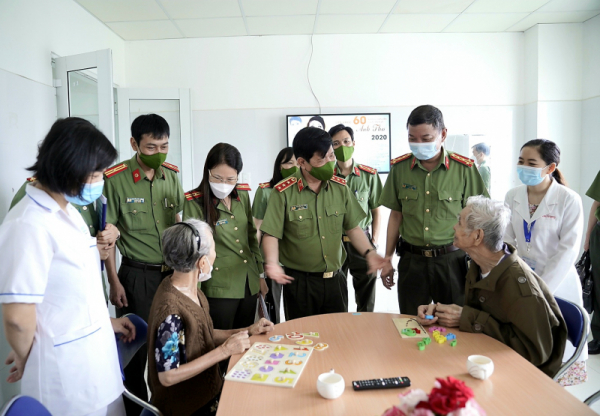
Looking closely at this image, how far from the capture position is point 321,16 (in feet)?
14.9

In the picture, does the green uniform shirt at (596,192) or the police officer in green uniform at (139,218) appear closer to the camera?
the police officer in green uniform at (139,218)

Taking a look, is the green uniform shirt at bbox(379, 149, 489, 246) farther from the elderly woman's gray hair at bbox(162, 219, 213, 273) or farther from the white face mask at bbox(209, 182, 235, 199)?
the elderly woman's gray hair at bbox(162, 219, 213, 273)

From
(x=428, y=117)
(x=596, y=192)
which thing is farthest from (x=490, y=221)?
(x=596, y=192)

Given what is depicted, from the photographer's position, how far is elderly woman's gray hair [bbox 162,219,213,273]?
169 cm

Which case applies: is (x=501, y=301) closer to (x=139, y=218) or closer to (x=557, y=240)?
(x=557, y=240)

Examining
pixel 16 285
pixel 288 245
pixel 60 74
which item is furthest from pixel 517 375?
pixel 60 74

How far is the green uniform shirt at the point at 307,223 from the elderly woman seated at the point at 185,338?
0.73m

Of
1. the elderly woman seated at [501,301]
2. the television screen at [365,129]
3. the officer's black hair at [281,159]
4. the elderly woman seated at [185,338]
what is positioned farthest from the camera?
the television screen at [365,129]

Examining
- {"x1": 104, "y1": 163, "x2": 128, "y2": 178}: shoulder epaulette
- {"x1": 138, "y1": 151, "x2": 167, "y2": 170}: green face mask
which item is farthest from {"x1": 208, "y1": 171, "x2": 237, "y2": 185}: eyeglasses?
{"x1": 104, "y1": 163, "x2": 128, "y2": 178}: shoulder epaulette

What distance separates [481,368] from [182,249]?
47.6 inches

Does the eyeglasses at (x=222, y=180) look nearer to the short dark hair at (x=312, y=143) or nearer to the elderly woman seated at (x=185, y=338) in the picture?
the short dark hair at (x=312, y=143)

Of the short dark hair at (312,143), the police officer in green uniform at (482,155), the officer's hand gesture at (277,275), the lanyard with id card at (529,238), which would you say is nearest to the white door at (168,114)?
the short dark hair at (312,143)

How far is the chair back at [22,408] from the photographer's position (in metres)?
1.10

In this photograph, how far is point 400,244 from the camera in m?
2.75
